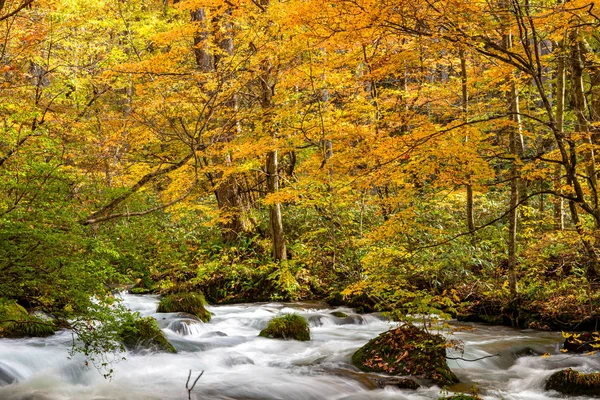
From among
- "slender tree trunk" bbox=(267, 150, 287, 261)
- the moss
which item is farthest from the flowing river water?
"slender tree trunk" bbox=(267, 150, 287, 261)

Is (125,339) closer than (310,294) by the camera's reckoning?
Yes

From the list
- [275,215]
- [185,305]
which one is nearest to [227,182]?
[275,215]

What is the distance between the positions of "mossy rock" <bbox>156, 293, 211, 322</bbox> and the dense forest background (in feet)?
1.71

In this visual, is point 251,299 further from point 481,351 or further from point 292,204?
point 481,351

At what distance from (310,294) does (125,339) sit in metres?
5.32

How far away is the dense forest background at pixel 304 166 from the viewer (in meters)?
5.31

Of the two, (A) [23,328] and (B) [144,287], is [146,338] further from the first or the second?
(B) [144,287]

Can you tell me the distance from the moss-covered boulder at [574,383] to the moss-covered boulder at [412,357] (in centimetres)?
123

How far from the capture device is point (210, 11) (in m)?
11.3

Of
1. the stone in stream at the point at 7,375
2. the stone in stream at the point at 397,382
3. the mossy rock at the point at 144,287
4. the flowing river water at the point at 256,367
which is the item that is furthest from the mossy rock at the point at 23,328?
the stone in stream at the point at 397,382

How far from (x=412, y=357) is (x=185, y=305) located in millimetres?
5412

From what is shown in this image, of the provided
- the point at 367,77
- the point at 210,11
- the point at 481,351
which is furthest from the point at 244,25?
the point at 481,351

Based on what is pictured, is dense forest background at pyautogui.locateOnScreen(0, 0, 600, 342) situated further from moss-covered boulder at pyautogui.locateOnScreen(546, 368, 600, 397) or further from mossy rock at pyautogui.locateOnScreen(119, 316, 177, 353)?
moss-covered boulder at pyautogui.locateOnScreen(546, 368, 600, 397)

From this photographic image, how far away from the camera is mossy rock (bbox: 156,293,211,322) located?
1048 centimetres
